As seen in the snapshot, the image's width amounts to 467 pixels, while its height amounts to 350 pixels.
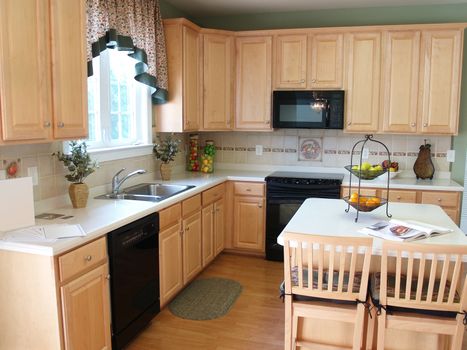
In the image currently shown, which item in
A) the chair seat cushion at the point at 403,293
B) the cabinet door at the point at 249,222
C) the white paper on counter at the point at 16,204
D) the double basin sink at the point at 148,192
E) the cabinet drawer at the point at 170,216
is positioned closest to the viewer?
the chair seat cushion at the point at 403,293

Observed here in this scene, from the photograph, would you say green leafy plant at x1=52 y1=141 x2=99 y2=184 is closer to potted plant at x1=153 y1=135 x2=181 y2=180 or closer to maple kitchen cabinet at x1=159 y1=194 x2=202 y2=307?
maple kitchen cabinet at x1=159 y1=194 x2=202 y2=307

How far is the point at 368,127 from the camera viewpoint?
168 inches

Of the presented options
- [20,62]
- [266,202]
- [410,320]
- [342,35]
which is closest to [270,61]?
[342,35]

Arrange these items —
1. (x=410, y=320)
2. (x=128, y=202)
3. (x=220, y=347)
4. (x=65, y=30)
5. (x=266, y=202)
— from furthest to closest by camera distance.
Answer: (x=266, y=202) → (x=128, y=202) → (x=220, y=347) → (x=65, y=30) → (x=410, y=320)

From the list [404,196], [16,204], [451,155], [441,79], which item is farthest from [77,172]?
[451,155]

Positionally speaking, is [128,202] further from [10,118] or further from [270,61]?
[270,61]

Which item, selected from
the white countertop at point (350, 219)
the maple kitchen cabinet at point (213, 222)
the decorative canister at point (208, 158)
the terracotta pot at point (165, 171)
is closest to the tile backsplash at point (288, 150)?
the terracotta pot at point (165, 171)

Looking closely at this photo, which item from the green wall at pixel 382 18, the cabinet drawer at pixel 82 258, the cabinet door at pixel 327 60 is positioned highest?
the green wall at pixel 382 18

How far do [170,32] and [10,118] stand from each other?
89.4 inches

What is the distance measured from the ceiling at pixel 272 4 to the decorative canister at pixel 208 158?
56.4 inches

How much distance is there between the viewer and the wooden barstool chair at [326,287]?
200 cm

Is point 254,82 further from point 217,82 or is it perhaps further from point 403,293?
point 403,293

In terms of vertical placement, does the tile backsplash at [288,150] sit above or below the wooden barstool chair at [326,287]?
above

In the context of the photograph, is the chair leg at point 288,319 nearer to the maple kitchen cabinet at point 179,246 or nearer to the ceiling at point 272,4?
the maple kitchen cabinet at point 179,246
